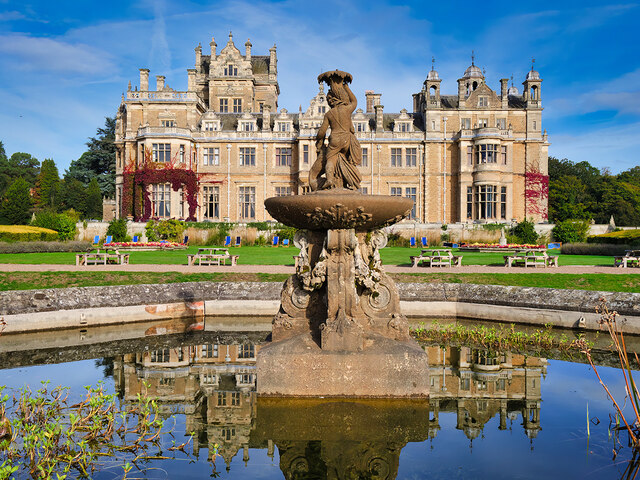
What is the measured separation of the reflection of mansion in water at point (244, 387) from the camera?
18.2 ft

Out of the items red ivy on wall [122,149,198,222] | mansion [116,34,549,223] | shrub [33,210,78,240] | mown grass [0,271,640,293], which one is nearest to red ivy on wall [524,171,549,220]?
mansion [116,34,549,223]

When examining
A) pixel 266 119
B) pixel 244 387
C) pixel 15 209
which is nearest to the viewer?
pixel 244 387

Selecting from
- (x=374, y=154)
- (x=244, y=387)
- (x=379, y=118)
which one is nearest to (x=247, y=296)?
(x=244, y=387)

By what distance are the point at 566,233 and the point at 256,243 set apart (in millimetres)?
21835

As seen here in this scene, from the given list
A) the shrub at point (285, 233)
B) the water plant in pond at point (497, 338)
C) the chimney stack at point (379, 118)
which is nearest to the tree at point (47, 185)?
the shrub at point (285, 233)

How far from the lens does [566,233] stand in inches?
1383

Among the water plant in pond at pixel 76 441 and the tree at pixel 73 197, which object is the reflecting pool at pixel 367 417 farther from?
the tree at pixel 73 197

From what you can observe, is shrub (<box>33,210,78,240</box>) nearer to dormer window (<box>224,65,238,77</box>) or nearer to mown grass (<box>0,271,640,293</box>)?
mown grass (<box>0,271,640,293</box>)

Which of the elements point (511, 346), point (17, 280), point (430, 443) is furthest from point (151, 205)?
point (430, 443)

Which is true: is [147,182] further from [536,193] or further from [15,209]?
[536,193]

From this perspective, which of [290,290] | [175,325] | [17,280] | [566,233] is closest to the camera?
[290,290]

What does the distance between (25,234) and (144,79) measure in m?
16.9

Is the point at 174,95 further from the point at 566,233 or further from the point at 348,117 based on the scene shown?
the point at 348,117

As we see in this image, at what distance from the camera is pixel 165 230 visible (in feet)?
116
